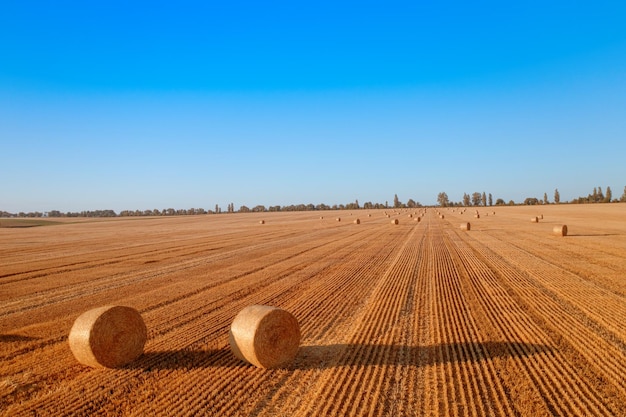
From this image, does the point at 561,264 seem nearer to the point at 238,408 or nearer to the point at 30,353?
the point at 238,408

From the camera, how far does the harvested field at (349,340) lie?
6.05m

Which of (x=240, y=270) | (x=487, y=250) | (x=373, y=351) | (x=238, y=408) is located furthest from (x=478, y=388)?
(x=487, y=250)

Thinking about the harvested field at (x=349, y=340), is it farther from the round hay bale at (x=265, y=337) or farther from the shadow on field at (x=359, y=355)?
the round hay bale at (x=265, y=337)

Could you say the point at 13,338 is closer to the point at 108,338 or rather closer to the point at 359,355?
the point at 108,338

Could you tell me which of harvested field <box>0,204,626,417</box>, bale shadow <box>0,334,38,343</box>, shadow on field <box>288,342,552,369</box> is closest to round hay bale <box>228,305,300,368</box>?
harvested field <box>0,204,626,417</box>

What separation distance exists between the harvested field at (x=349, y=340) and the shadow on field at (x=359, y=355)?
0.05 meters

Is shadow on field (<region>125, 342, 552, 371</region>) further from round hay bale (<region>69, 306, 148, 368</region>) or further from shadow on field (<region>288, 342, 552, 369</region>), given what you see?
round hay bale (<region>69, 306, 148, 368</region>)

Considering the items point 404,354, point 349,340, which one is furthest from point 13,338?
point 404,354

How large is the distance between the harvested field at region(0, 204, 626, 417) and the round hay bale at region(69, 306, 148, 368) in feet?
0.64

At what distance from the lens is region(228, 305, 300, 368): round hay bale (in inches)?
288

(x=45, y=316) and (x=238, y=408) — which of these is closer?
(x=238, y=408)

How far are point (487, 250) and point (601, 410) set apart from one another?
16.8 meters

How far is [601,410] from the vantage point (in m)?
5.63

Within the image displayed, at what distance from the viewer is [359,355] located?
7695mm
